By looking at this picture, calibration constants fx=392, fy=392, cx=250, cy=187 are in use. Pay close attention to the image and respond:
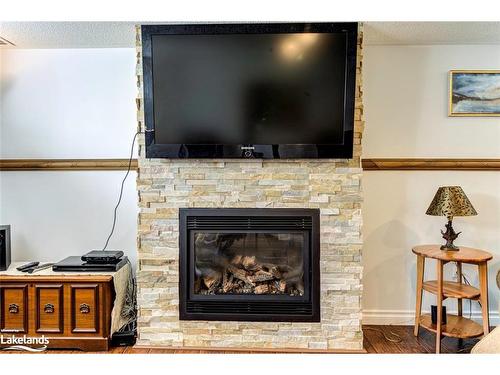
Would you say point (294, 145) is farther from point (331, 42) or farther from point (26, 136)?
point (26, 136)

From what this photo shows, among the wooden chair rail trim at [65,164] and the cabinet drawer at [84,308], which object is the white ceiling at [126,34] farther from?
the cabinet drawer at [84,308]

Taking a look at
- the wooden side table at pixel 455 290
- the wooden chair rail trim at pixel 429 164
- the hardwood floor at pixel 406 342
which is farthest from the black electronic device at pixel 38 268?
the wooden side table at pixel 455 290

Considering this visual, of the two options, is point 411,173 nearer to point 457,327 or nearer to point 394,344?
point 457,327

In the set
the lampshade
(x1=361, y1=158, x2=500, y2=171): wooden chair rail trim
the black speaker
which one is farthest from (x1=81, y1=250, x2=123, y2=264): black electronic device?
the lampshade

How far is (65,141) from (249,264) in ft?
5.51

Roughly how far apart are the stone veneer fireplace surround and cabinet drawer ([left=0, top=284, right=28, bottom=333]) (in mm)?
712

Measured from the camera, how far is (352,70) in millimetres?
2338

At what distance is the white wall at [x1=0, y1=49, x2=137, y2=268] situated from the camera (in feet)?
9.64

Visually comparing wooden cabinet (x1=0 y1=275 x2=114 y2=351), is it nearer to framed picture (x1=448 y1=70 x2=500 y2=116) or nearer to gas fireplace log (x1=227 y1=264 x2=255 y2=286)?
gas fireplace log (x1=227 y1=264 x2=255 y2=286)

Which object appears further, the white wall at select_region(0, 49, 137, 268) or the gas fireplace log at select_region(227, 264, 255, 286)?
the white wall at select_region(0, 49, 137, 268)

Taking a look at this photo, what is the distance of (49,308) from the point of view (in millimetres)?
2457

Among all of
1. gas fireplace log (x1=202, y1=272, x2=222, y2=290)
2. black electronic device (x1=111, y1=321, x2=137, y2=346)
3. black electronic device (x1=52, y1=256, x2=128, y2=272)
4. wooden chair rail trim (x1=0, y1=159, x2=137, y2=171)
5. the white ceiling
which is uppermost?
the white ceiling

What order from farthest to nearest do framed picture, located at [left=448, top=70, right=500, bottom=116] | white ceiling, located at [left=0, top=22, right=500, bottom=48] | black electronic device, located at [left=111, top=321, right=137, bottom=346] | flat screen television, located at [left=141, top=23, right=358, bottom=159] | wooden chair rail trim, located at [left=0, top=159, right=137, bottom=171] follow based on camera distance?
wooden chair rail trim, located at [left=0, top=159, right=137, bottom=171], framed picture, located at [left=448, top=70, right=500, bottom=116], black electronic device, located at [left=111, top=321, right=137, bottom=346], white ceiling, located at [left=0, top=22, right=500, bottom=48], flat screen television, located at [left=141, top=23, right=358, bottom=159]

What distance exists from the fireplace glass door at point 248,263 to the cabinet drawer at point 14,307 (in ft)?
3.52
